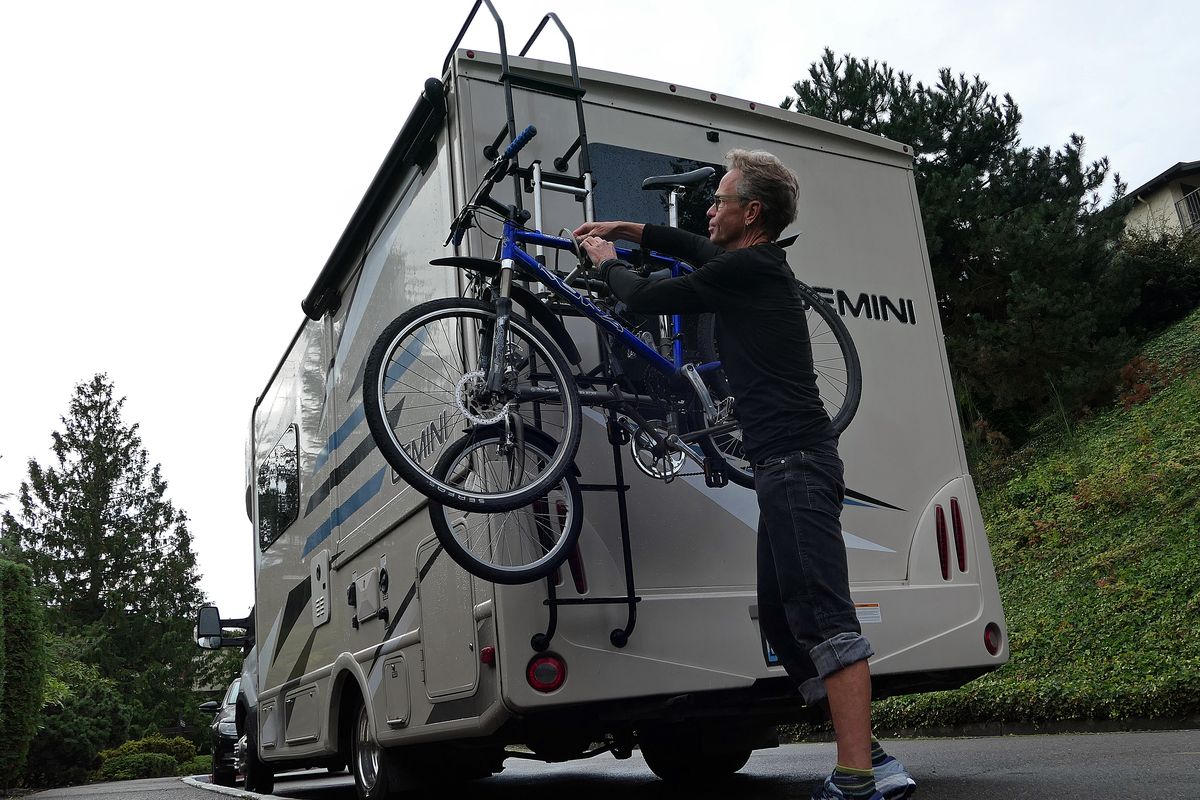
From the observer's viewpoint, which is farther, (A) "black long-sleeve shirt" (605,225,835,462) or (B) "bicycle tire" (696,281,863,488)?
(B) "bicycle tire" (696,281,863,488)

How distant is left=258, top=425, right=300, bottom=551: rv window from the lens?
7.26 metres

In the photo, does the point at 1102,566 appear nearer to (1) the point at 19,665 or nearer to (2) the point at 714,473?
(2) the point at 714,473

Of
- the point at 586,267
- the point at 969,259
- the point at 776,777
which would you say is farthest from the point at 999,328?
the point at 586,267

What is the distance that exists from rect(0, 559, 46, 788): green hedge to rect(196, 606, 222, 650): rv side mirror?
283cm

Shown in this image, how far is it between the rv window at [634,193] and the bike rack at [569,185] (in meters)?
0.14

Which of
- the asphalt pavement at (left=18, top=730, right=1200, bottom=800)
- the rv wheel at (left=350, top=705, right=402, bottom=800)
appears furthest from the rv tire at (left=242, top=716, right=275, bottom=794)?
the rv wheel at (left=350, top=705, right=402, bottom=800)

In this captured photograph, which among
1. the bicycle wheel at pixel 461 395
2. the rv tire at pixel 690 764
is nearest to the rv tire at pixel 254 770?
the rv tire at pixel 690 764

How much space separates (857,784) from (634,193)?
2736 millimetres

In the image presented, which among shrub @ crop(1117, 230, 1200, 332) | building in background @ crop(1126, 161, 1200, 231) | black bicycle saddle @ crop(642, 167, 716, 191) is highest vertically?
building in background @ crop(1126, 161, 1200, 231)

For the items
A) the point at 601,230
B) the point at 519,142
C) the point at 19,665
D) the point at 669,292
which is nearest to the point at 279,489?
the point at 519,142

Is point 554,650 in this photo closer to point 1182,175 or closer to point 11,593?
point 11,593

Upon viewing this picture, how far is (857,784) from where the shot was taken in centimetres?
320

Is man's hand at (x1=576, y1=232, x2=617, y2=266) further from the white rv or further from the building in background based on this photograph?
the building in background

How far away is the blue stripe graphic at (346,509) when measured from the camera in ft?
17.9
